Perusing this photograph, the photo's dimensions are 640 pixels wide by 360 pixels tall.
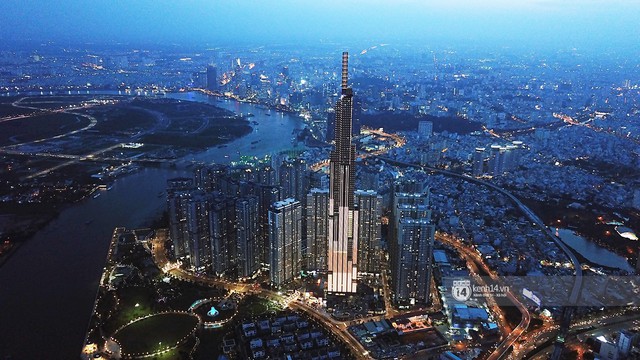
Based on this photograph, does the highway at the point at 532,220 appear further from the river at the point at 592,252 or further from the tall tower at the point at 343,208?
the tall tower at the point at 343,208

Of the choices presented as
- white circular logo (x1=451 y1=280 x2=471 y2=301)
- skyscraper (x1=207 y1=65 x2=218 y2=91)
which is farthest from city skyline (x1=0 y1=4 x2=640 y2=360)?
skyscraper (x1=207 y1=65 x2=218 y2=91)

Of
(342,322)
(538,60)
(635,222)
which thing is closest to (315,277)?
(342,322)

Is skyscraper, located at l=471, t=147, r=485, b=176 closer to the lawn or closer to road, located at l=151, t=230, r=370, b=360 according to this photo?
road, located at l=151, t=230, r=370, b=360

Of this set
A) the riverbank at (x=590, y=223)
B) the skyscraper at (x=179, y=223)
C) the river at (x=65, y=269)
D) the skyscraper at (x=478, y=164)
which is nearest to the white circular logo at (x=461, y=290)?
the riverbank at (x=590, y=223)

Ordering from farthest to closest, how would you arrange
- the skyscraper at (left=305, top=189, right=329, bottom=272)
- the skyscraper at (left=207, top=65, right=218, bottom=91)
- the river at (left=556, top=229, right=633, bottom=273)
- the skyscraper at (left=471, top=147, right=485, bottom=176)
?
1. the skyscraper at (left=207, top=65, right=218, bottom=91)
2. the skyscraper at (left=471, top=147, right=485, bottom=176)
3. the river at (left=556, top=229, right=633, bottom=273)
4. the skyscraper at (left=305, top=189, right=329, bottom=272)

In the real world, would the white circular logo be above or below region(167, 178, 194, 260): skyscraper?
below

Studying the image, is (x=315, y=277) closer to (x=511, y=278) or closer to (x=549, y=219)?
→ (x=511, y=278)

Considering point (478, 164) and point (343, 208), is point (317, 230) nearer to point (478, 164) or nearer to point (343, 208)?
point (343, 208)

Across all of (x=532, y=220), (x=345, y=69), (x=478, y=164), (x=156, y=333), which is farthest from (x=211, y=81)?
(x=156, y=333)
